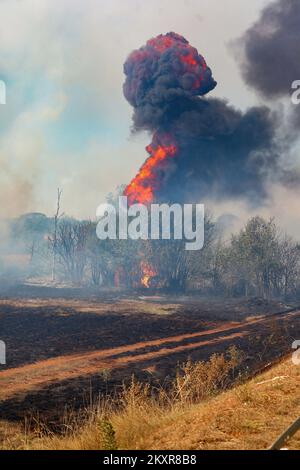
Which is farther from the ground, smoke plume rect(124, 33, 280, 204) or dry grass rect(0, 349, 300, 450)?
smoke plume rect(124, 33, 280, 204)

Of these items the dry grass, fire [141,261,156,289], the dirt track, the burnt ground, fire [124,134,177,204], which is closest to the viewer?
the dry grass

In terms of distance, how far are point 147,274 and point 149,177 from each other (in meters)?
16.0

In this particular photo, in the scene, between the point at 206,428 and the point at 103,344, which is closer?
the point at 206,428

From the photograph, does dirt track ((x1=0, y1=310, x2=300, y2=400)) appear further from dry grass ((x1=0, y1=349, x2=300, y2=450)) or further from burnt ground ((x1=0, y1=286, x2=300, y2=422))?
dry grass ((x1=0, y1=349, x2=300, y2=450))

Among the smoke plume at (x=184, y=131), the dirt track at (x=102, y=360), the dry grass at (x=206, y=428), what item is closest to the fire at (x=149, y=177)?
the smoke plume at (x=184, y=131)

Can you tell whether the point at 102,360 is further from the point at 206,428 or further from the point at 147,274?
the point at 147,274

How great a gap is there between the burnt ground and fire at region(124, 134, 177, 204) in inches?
1096

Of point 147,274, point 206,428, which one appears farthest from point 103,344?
point 147,274

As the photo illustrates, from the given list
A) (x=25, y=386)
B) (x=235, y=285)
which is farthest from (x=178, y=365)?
(x=235, y=285)

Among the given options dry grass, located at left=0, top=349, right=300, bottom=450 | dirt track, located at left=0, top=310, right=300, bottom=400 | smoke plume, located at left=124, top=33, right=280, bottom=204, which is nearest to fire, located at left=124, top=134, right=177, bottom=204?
smoke plume, located at left=124, top=33, right=280, bottom=204

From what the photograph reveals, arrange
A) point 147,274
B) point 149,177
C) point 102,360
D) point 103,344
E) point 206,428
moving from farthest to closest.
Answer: point 149,177
point 147,274
point 103,344
point 102,360
point 206,428

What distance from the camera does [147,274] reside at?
57.3 metres

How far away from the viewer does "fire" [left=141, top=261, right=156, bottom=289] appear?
56750mm

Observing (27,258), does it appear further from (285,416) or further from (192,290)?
(285,416)
